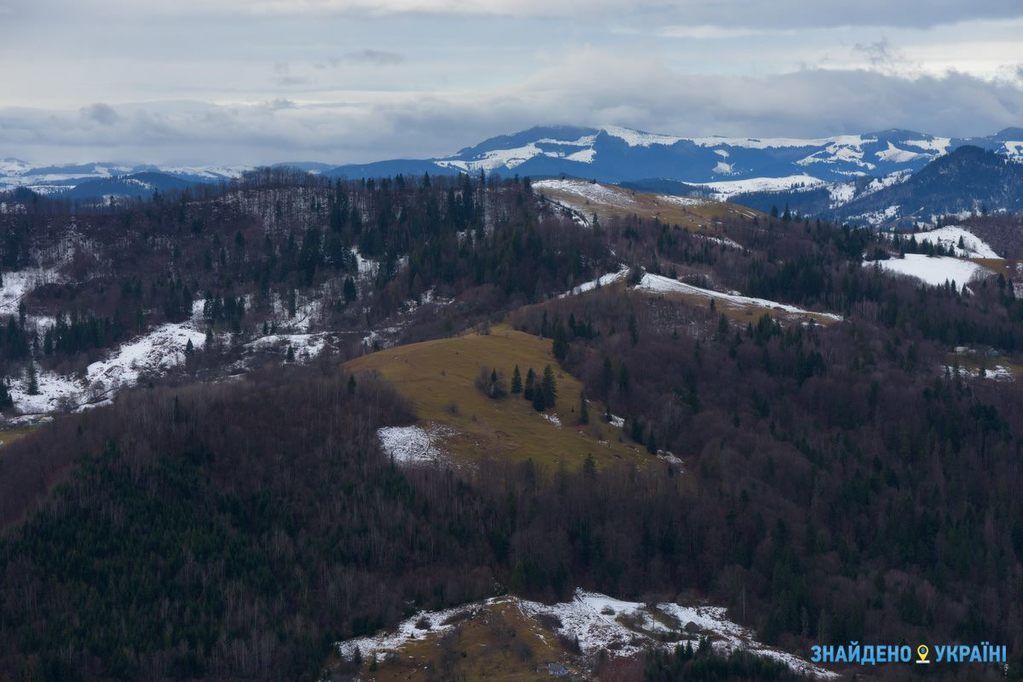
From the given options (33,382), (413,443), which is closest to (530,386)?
(413,443)

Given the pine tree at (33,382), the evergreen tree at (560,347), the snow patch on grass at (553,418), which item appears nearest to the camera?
the snow patch on grass at (553,418)

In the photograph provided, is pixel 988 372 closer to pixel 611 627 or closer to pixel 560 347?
pixel 560 347

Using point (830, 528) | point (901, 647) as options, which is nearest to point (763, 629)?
point (901, 647)

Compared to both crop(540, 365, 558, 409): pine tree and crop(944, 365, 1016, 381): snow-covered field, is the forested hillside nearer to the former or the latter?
crop(540, 365, 558, 409): pine tree

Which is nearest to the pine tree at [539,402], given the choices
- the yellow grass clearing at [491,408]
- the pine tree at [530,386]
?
the yellow grass clearing at [491,408]

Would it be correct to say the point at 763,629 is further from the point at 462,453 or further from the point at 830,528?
the point at 462,453

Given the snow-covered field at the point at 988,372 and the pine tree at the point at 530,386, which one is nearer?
the pine tree at the point at 530,386

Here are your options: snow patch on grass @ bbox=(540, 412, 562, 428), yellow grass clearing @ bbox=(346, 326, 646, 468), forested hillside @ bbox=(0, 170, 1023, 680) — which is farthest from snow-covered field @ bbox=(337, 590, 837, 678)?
snow patch on grass @ bbox=(540, 412, 562, 428)

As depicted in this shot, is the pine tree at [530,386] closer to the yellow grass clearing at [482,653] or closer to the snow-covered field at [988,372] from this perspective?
the yellow grass clearing at [482,653]
